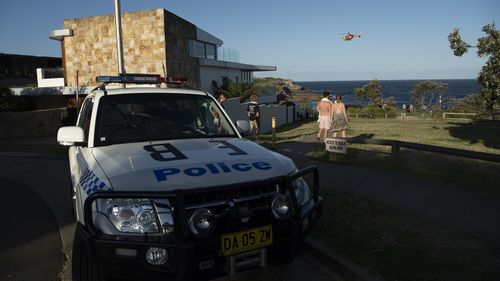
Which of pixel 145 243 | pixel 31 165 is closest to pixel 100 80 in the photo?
pixel 145 243

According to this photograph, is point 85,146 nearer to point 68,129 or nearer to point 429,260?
point 68,129

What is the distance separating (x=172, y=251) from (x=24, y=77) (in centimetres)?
4732

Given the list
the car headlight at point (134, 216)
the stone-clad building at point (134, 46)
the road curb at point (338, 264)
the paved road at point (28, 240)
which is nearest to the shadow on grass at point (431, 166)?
the road curb at point (338, 264)

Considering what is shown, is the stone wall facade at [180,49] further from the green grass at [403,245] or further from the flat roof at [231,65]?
the green grass at [403,245]

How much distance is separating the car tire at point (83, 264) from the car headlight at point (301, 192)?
178 cm

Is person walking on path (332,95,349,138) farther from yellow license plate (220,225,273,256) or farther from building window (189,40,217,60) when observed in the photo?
building window (189,40,217,60)

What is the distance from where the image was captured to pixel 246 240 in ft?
10.4

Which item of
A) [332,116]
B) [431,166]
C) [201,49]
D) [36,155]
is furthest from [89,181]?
[201,49]

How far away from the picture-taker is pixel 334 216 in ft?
19.1

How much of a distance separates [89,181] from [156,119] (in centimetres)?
134

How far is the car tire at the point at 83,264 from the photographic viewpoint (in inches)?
121

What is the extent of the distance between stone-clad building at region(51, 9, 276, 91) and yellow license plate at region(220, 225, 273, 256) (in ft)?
67.1

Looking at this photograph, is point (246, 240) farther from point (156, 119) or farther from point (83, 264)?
point (156, 119)

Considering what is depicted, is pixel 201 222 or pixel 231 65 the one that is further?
pixel 231 65
